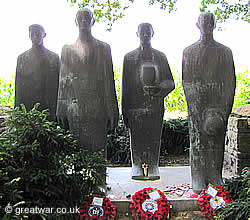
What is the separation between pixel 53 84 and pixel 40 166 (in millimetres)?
1413

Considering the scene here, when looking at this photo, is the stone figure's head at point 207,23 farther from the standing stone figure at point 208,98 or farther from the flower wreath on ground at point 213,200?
the flower wreath on ground at point 213,200

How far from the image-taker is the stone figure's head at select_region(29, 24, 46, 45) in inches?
145

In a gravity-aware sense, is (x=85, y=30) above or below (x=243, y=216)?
above

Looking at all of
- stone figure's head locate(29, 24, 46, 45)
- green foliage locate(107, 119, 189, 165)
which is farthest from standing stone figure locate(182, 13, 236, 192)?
green foliage locate(107, 119, 189, 165)

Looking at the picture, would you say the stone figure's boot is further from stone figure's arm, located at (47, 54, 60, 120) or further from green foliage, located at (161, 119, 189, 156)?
green foliage, located at (161, 119, 189, 156)

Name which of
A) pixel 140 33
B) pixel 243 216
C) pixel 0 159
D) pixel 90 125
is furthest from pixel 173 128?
pixel 0 159

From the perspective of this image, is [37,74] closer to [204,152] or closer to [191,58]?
[191,58]

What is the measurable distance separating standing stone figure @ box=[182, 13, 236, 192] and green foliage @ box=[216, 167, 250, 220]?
237mm

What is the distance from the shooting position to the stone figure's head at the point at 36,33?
3.68 metres

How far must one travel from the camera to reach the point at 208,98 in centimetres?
331

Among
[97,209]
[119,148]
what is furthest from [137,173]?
[119,148]

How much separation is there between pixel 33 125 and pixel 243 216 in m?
1.98

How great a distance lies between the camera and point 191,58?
11.1ft

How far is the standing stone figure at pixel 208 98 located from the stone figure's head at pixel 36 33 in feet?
5.93
